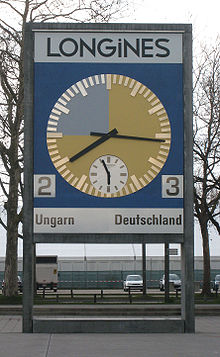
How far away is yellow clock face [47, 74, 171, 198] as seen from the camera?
16469 mm

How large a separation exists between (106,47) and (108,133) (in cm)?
184

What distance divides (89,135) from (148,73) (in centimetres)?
182

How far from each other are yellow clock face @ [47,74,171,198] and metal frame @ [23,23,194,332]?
0.49 metres

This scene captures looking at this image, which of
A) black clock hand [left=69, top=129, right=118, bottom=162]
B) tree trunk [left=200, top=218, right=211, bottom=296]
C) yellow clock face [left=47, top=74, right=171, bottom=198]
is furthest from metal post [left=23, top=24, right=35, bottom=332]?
tree trunk [left=200, top=218, right=211, bottom=296]

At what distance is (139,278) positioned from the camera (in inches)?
2327

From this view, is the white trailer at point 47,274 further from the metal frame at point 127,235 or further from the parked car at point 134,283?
the metal frame at point 127,235

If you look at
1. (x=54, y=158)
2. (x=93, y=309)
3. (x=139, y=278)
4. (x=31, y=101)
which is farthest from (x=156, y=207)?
(x=139, y=278)

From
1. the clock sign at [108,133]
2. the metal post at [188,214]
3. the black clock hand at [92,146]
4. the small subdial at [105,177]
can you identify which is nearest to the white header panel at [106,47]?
the clock sign at [108,133]

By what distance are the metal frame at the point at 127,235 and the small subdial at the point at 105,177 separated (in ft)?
3.12

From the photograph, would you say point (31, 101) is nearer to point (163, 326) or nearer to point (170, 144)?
point (170, 144)

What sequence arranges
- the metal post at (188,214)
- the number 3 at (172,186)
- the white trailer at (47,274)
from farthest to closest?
the white trailer at (47,274), the number 3 at (172,186), the metal post at (188,214)
